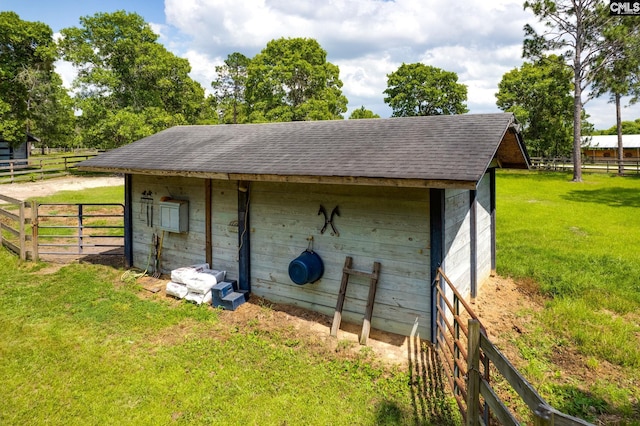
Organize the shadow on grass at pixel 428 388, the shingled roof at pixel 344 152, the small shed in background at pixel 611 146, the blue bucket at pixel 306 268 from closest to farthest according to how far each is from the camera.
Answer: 1. the shadow on grass at pixel 428 388
2. the shingled roof at pixel 344 152
3. the blue bucket at pixel 306 268
4. the small shed in background at pixel 611 146

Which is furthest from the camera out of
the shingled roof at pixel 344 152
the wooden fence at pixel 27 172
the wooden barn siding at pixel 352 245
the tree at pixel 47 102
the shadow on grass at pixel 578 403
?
the tree at pixel 47 102

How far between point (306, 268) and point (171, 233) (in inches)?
147

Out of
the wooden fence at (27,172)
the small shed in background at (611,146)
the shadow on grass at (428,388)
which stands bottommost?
the shadow on grass at (428,388)

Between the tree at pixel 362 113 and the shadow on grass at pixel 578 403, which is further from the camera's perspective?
the tree at pixel 362 113

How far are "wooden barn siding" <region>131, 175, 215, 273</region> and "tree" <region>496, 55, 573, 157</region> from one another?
33.1 metres

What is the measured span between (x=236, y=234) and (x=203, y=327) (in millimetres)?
1882

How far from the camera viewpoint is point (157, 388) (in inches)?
167

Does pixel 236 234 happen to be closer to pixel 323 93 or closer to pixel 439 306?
pixel 439 306

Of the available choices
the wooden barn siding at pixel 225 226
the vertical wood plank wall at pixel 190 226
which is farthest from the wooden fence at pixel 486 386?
the vertical wood plank wall at pixel 190 226

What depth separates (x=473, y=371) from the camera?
308 centimetres

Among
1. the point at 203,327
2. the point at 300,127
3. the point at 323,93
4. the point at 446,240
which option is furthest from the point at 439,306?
the point at 323,93

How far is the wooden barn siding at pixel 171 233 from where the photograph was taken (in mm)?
7547

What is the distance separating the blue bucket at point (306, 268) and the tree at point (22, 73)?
2619 centimetres

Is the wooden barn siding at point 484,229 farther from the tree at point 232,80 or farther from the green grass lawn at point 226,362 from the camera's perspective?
the tree at point 232,80
